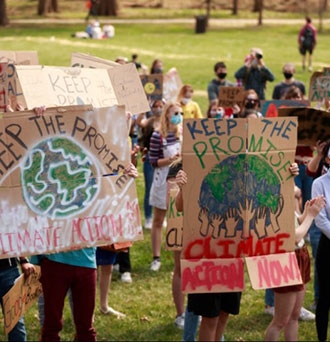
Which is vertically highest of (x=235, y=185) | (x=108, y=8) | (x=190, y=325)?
(x=235, y=185)

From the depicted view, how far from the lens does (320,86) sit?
10852 millimetres

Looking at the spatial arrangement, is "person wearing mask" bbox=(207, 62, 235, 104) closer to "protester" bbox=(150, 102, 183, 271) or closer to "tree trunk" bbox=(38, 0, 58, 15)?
"protester" bbox=(150, 102, 183, 271)

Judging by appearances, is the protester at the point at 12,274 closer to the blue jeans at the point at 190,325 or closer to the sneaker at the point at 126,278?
the blue jeans at the point at 190,325

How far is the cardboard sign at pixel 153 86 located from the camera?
1183 cm

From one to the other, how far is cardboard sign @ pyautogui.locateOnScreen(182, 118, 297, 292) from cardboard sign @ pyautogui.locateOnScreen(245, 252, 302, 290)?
0.05m

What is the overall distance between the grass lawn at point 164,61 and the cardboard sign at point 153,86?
5.82 ft

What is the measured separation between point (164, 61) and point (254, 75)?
1477 centimetres

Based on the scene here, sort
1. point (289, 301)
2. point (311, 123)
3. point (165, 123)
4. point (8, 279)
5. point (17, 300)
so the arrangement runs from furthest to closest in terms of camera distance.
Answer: point (165, 123) → point (311, 123) → point (289, 301) → point (8, 279) → point (17, 300)

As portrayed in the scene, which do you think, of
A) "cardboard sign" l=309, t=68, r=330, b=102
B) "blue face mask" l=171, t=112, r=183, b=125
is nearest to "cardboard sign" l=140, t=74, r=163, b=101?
"cardboard sign" l=309, t=68, r=330, b=102

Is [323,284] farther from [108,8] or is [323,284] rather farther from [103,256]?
[108,8]

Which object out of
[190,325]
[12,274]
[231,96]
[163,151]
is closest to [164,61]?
[231,96]

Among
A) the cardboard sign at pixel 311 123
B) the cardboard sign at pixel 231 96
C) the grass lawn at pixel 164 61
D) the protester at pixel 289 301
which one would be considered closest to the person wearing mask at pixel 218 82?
the grass lawn at pixel 164 61

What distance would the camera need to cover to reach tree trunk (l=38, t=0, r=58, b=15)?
51.5 meters

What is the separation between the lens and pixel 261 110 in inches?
463
